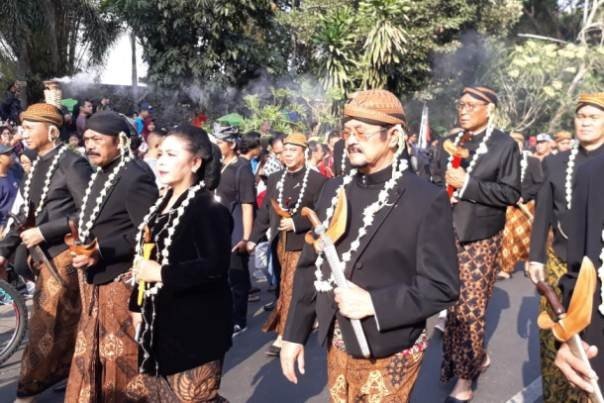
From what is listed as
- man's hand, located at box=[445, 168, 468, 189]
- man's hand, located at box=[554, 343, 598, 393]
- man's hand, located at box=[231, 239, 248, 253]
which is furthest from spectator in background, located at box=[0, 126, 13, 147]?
man's hand, located at box=[554, 343, 598, 393]

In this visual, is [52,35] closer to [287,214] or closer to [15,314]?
[15,314]

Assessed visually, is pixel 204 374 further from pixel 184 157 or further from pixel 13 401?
pixel 13 401

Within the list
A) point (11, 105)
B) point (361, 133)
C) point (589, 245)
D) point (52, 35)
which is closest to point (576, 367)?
point (589, 245)

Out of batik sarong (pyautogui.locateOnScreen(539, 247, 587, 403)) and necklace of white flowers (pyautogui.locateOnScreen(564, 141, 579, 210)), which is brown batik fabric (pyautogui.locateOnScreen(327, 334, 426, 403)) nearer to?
batik sarong (pyautogui.locateOnScreen(539, 247, 587, 403))

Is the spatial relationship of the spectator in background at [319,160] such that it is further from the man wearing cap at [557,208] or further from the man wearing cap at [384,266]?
the man wearing cap at [384,266]

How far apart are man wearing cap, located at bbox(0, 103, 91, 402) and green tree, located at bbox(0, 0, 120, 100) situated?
502 inches

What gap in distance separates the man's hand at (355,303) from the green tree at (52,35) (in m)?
15.4

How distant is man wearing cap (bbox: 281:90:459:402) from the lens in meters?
2.64

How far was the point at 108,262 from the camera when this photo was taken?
3922mm

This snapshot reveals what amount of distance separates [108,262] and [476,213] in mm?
2513

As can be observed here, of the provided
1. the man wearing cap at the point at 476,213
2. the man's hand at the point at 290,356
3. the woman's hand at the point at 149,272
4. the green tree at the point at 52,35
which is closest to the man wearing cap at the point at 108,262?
the woman's hand at the point at 149,272

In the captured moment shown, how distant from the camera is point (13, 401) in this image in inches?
186

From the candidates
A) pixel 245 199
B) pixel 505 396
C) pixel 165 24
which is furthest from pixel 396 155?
pixel 165 24

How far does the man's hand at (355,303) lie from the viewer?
259 cm
